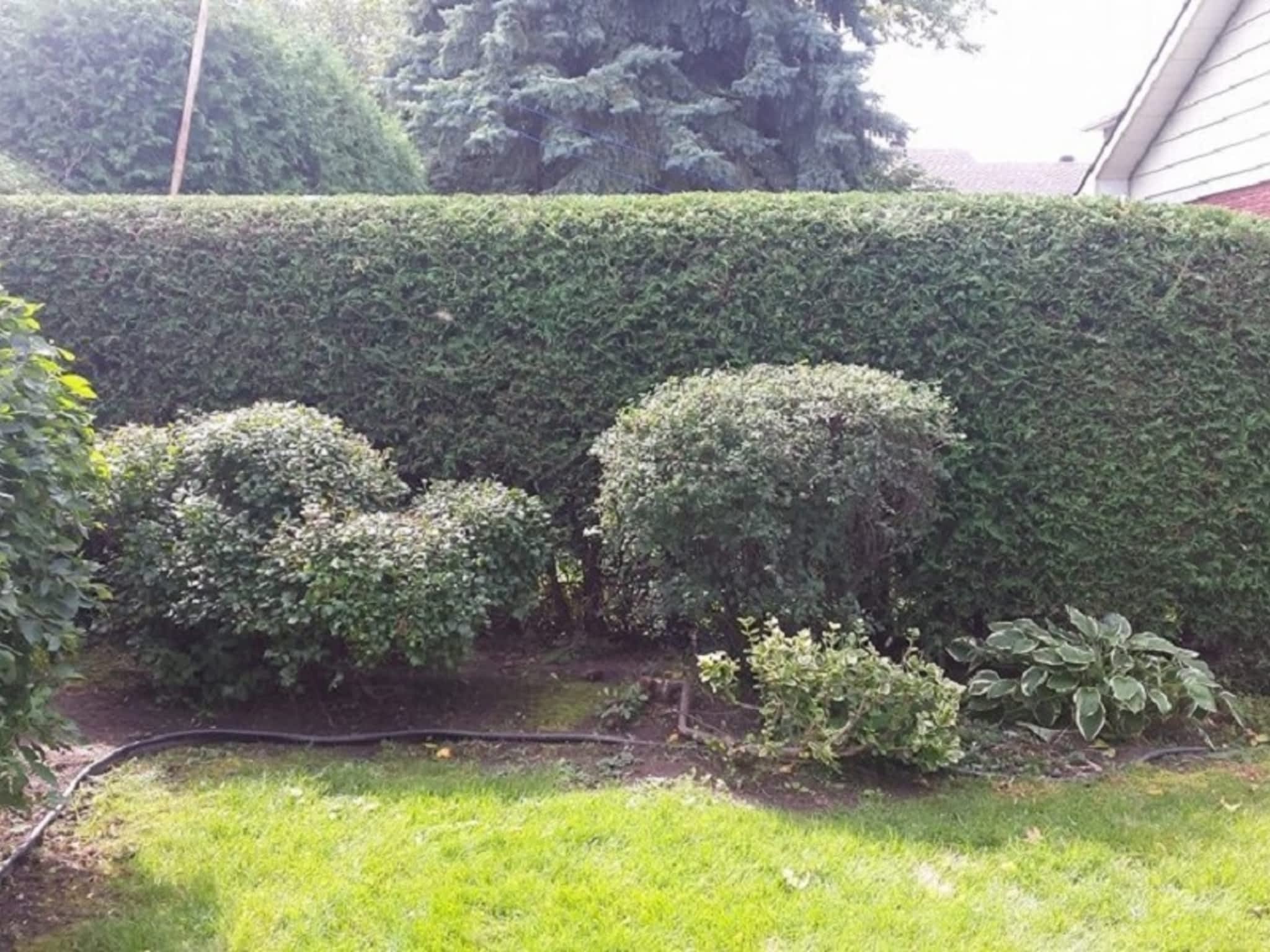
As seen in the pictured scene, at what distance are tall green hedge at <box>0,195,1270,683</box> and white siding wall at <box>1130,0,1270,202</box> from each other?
2.73 metres

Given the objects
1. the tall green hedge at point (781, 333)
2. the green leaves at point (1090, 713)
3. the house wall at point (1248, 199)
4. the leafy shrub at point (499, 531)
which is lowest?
the green leaves at point (1090, 713)

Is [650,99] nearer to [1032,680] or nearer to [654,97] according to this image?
[654,97]

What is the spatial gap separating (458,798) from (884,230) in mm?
3242

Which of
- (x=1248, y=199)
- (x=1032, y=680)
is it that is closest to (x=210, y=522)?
(x=1032, y=680)

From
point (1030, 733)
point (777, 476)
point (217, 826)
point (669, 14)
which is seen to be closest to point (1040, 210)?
point (777, 476)

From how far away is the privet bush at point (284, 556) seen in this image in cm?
387

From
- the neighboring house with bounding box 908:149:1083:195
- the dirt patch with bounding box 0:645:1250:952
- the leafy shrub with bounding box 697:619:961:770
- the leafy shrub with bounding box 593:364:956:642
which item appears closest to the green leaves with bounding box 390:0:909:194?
the leafy shrub with bounding box 593:364:956:642

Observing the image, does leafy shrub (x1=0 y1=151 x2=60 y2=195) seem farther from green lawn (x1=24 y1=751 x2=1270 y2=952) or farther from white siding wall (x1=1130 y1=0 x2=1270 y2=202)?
white siding wall (x1=1130 y1=0 x2=1270 y2=202)

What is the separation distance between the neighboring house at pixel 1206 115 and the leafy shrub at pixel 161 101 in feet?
21.3

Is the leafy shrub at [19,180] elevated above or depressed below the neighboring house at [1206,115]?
A: below

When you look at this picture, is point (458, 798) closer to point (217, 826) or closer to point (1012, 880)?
point (217, 826)

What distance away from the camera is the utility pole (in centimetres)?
721

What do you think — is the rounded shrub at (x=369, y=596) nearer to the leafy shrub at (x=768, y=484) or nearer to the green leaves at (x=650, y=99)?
the leafy shrub at (x=768, y=484)

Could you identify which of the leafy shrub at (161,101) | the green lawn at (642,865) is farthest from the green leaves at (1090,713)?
the leafy shrub at (161,101)
